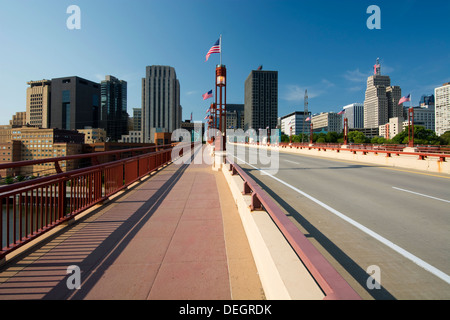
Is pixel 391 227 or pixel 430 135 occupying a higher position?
pixel 430 135

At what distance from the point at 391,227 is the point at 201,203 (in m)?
4.51

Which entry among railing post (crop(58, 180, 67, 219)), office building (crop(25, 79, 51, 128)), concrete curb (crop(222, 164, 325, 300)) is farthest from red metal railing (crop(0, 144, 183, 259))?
office building (crop(25, 79, 51, 128))

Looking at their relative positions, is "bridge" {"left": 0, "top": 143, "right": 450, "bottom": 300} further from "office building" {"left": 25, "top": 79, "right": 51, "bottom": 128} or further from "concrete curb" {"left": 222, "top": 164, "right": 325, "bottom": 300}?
"office building" {"left": 25, "top": 79, "right": 51, "bottom": 128}

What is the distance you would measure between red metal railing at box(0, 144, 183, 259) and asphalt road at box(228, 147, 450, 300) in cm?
468

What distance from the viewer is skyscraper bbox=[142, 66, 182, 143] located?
190m

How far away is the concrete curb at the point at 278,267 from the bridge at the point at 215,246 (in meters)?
0.01

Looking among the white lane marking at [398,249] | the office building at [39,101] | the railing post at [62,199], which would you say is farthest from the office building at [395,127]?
the office building at [39,101]

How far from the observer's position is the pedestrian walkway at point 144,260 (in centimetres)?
278
